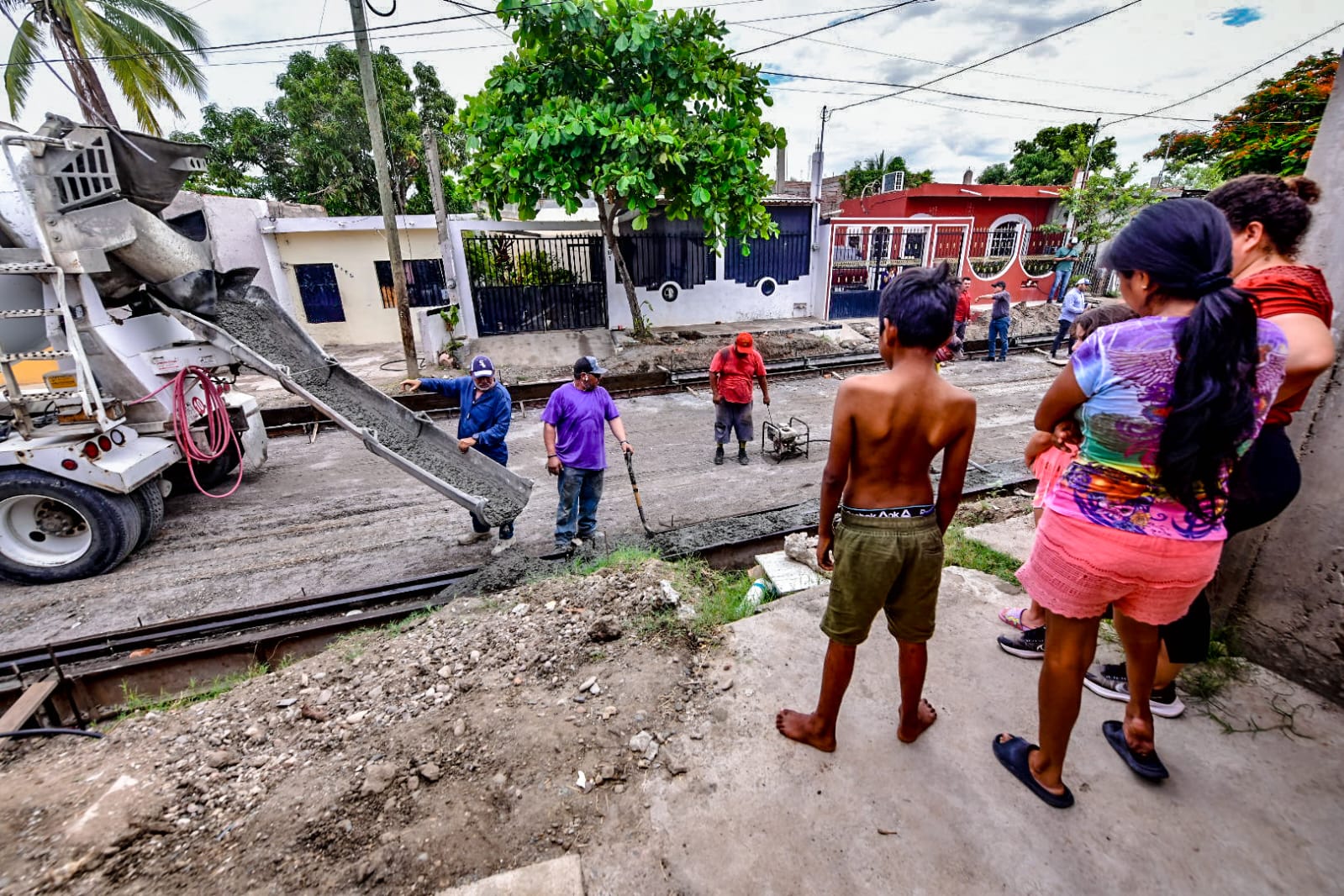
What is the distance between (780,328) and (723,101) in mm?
5538

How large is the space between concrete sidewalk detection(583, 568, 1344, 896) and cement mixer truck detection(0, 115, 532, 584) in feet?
11.0

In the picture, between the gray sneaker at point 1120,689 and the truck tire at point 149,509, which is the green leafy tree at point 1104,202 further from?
the truck tire at point 149,509

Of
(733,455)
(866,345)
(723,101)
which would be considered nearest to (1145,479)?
(733,455)

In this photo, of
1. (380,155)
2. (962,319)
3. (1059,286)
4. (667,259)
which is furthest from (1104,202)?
(380,155)

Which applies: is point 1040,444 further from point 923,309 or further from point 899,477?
point 923,309

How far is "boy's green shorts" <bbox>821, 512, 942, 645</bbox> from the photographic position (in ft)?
6.30

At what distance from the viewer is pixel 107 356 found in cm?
468

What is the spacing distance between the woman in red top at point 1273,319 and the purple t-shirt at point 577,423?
3.52 m

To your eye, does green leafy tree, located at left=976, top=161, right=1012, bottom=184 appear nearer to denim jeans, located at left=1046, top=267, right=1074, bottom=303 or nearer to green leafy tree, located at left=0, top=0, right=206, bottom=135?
denim jeans, located at left=1046, top=267, right=1074, bottom=303

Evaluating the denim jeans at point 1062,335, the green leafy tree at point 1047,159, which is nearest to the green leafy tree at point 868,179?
the green leafy tree at point 1047,159

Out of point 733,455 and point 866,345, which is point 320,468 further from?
point 866,345

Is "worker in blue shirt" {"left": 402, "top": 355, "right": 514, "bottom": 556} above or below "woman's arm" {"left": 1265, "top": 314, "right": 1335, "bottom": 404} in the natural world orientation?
below

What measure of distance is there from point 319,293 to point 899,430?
17.7 metres

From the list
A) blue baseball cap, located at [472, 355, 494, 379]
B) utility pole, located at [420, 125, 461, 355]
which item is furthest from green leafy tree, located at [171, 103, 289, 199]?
blue baseball cap, located at [472, 355, 494, 379]
